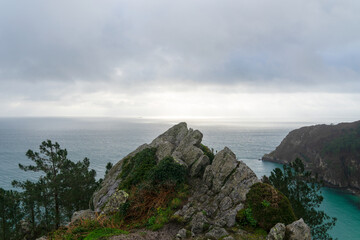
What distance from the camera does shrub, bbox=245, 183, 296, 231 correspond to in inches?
497

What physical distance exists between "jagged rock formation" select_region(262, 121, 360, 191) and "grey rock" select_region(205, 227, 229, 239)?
4292 inches

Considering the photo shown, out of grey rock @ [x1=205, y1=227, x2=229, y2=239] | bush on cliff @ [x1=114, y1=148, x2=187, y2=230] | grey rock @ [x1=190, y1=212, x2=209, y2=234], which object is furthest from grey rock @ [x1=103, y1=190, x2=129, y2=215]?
grey rock @ [x1=205, y1=227, x2=229, y2=239]

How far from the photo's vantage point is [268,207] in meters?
13.1

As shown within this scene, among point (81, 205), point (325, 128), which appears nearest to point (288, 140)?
point (325, 128)

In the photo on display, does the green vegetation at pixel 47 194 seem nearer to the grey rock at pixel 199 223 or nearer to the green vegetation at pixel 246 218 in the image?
the grey rock at pixel 199 223

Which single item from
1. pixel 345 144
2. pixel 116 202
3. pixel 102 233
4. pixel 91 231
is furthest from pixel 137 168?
pixel 345 144

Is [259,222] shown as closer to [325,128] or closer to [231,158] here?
[231,158]

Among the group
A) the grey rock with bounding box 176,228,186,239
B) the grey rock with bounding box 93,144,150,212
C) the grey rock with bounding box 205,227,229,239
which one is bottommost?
the grey rock with bounding box 93,144,150,212

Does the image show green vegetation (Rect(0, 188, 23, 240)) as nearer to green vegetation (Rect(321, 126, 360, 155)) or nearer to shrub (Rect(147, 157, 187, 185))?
shrub (Rect(147, 157, 187, 185))

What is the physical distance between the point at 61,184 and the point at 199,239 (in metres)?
29.6

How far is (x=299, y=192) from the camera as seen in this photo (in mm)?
30359

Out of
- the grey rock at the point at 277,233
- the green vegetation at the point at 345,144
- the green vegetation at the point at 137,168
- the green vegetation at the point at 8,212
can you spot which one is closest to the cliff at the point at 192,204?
the grey rock at the point at 277,233

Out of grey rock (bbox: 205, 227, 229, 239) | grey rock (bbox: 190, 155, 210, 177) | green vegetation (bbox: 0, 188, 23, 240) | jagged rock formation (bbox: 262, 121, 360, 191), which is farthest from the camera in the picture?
jagged rock formation (bbox: 262, 121, 360, 191)

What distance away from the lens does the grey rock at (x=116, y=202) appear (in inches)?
656
